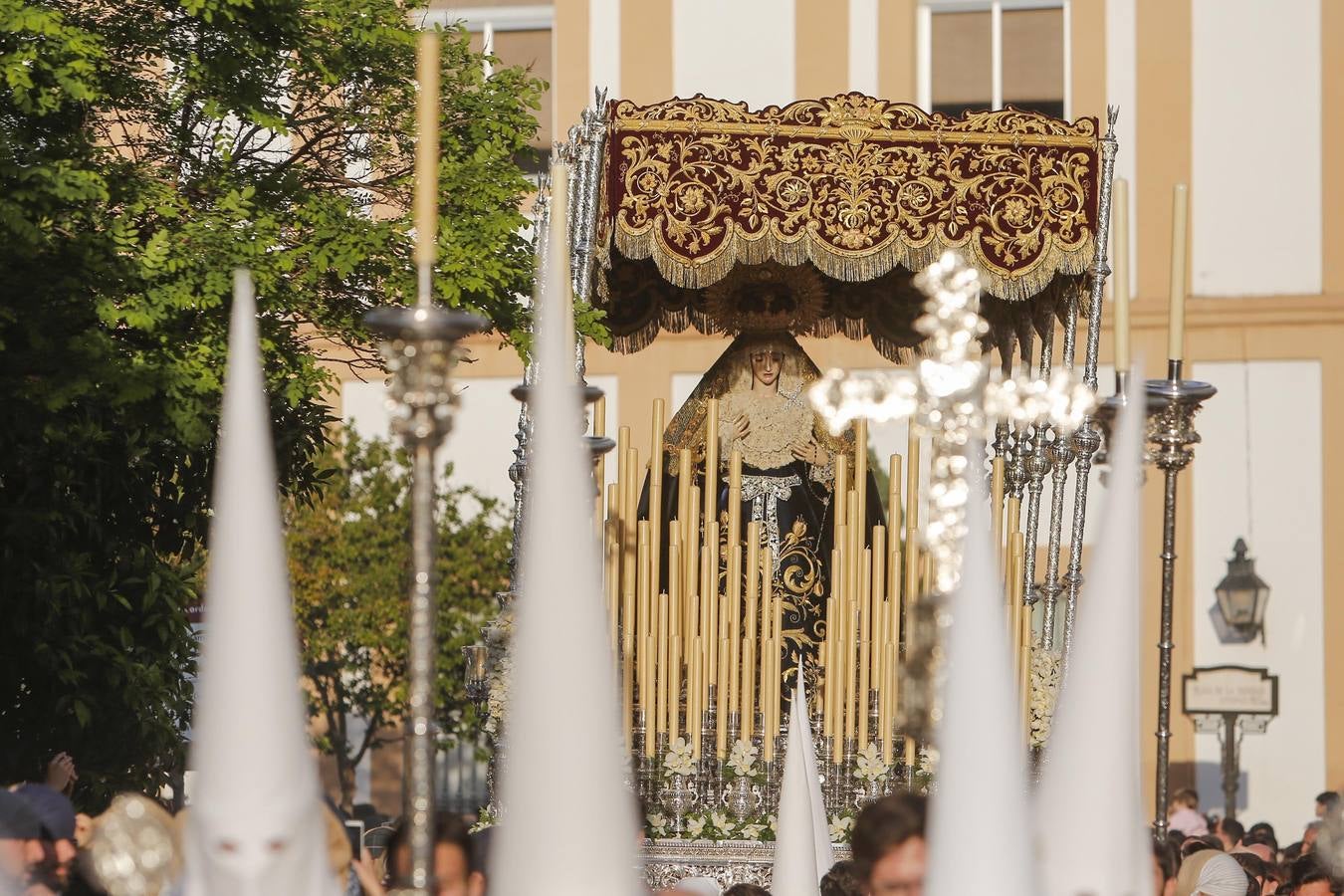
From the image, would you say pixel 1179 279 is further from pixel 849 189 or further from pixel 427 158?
pixel 849 189

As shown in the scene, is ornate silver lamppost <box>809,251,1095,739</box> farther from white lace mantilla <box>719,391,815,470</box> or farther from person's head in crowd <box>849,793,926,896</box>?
white lace mantilla <box>719,391,815,470</box>

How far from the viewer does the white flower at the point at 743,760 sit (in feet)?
30.8

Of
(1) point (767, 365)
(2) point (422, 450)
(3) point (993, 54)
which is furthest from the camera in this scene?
(3) point (993, 54)

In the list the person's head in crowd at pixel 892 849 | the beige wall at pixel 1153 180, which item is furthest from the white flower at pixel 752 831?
the beige wall at pixel 1153 180

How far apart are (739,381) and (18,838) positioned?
21.0 feet

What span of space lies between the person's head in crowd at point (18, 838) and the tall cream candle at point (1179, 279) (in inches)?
119

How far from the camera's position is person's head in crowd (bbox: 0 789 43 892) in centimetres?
488

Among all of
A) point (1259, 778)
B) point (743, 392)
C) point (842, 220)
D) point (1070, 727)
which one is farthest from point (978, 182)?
point (1259, 778)

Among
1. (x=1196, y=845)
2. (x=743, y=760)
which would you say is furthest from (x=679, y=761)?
(x=1196, y=845)

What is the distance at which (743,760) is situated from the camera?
9.39 metres

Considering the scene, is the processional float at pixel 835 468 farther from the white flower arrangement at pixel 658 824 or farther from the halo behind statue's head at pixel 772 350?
the halo behind statue's head at pixel 772 350

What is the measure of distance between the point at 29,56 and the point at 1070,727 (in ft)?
20.7

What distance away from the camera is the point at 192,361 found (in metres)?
9.95

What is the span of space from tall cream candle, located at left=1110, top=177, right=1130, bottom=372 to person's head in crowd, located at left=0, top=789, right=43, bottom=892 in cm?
259
